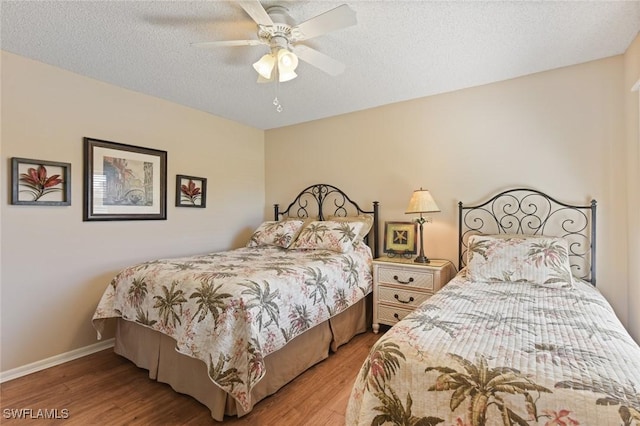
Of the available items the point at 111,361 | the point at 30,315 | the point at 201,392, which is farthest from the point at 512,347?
the point at 30,315

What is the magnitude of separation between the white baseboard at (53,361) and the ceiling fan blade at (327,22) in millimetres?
3008

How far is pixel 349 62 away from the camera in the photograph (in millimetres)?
2410

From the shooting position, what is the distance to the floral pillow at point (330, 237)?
3.01 metres

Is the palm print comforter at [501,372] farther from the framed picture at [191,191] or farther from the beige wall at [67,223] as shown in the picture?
the framed picture at [191,191]

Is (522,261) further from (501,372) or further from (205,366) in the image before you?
(205,366)

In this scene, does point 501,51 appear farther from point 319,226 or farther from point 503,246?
point 319,226

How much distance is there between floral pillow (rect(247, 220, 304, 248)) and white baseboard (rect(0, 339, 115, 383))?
5.31ft

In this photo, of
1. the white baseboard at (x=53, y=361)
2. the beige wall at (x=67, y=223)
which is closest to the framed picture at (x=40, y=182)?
the beige wall at (x=67, y=223)

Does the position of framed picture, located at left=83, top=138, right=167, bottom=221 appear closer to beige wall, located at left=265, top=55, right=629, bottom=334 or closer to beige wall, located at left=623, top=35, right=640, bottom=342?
beige wall, located at left=265, top=55, right=629, bottom=334

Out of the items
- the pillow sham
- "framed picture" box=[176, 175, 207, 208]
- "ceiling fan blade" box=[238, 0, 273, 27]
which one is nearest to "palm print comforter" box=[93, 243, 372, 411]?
the pillow sham

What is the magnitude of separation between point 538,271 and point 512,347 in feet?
4.00

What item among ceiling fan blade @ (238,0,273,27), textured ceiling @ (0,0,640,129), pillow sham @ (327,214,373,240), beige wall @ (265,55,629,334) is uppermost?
textured ceiling @ (0,0,640,129)

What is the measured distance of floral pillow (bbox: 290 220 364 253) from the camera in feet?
9.87

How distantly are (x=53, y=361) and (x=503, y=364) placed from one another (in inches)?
124
